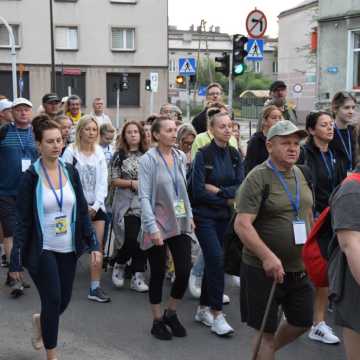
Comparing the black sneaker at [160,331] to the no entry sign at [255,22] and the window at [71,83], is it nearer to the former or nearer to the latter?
the no entry sign at [255,22]

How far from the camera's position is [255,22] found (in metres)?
14.0

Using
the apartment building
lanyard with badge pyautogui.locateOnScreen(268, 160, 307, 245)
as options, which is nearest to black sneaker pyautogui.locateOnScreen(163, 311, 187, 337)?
lanyard with badge pyautogui.locateOnScreen(268, 160, 307, 245)

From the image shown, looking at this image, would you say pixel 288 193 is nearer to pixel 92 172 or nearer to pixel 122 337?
pixel 122 337

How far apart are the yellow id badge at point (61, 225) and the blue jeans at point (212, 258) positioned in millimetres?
1280

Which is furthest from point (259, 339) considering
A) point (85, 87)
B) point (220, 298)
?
point (85, 87)

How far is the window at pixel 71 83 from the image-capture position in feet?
139

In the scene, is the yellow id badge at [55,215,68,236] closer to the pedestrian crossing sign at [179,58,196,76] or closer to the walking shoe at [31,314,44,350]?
the walking shoe at [31,314,44,350]

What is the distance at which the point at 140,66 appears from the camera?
143 feet

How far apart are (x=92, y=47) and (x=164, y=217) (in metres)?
39.2

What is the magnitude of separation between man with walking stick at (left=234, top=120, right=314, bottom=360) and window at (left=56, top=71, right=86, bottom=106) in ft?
130

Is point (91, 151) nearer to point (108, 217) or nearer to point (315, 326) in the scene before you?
point (108, 217)

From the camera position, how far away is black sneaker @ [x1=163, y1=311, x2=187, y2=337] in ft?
17.0

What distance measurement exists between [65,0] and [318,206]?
39.3 m

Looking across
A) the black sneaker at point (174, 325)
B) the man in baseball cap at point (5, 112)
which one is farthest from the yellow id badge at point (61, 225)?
the man in baseball cap at point (5, 112)
